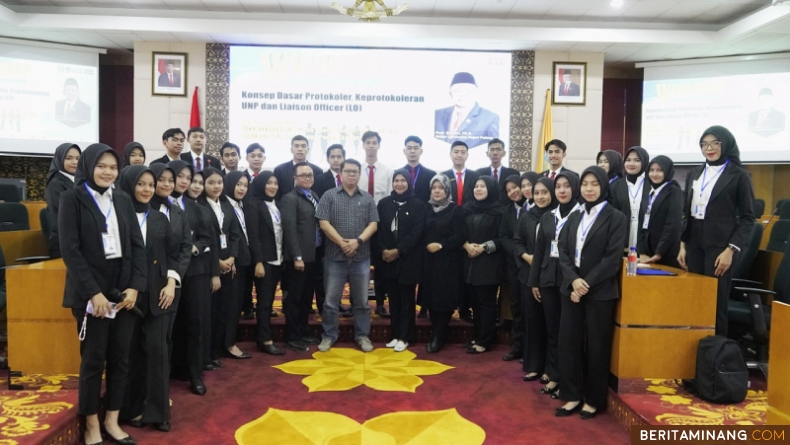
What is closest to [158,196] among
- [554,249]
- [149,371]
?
[149,371]

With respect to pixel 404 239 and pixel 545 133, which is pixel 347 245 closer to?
pixel 404 239

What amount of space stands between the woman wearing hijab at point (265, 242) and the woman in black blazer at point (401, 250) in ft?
2.85

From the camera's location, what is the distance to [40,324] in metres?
3.09

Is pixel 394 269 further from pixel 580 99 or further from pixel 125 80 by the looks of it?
pixel 125 80

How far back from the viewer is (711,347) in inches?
123

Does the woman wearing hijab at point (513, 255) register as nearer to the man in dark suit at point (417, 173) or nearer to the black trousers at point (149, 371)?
the man in dark suit at point (417, 173)

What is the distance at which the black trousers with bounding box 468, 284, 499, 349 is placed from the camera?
4.50m

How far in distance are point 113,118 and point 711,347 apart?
30.2 ft

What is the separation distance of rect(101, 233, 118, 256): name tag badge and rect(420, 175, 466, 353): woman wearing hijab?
2481 mm

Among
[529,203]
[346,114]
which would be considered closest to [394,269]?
[529,203]

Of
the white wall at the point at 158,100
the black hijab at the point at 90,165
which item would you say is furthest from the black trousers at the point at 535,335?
the white wall at the point at 158,100

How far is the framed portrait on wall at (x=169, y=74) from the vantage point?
795 cm

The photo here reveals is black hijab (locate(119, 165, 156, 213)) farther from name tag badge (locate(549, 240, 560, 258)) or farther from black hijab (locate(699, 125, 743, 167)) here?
black hijab (locate(699, 125, 743, 167))

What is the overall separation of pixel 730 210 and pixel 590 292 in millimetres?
1319
